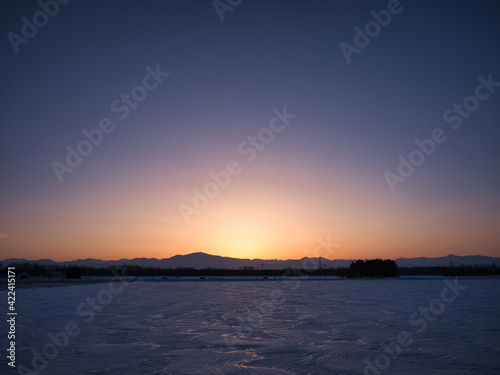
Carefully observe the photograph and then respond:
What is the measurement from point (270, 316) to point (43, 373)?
11.5m

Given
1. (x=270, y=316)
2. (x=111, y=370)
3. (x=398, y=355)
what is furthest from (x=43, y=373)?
(x=270, y=316)

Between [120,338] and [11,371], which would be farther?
[120,338]

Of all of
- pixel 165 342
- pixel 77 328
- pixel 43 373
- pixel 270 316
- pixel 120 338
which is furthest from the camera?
pixel 270 316

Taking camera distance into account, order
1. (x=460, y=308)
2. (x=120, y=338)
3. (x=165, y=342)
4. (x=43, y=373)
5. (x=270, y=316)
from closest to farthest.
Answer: (x=43, y=373), (x=165, y=342), (x=120, y=338), (x=270, y=316), (x=460, y=308)

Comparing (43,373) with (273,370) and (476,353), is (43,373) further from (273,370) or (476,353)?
(476,353)

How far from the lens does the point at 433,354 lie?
10656mm

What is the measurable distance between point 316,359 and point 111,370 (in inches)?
209

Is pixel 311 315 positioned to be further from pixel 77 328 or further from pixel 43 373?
pixel 43 373

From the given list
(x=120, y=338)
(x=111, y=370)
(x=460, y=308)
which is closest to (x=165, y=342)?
(x=120, y=338)

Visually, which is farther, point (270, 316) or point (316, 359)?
point (270, 316)

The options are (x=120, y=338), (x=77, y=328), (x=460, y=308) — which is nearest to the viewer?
(x=120, y=338)

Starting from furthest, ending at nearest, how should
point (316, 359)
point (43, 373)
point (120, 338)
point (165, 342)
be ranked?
point (120, 338)
point (165, 342)
point (316, 359)
point (43, 373)

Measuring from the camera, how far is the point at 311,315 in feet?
61.5

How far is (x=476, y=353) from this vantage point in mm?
10703
